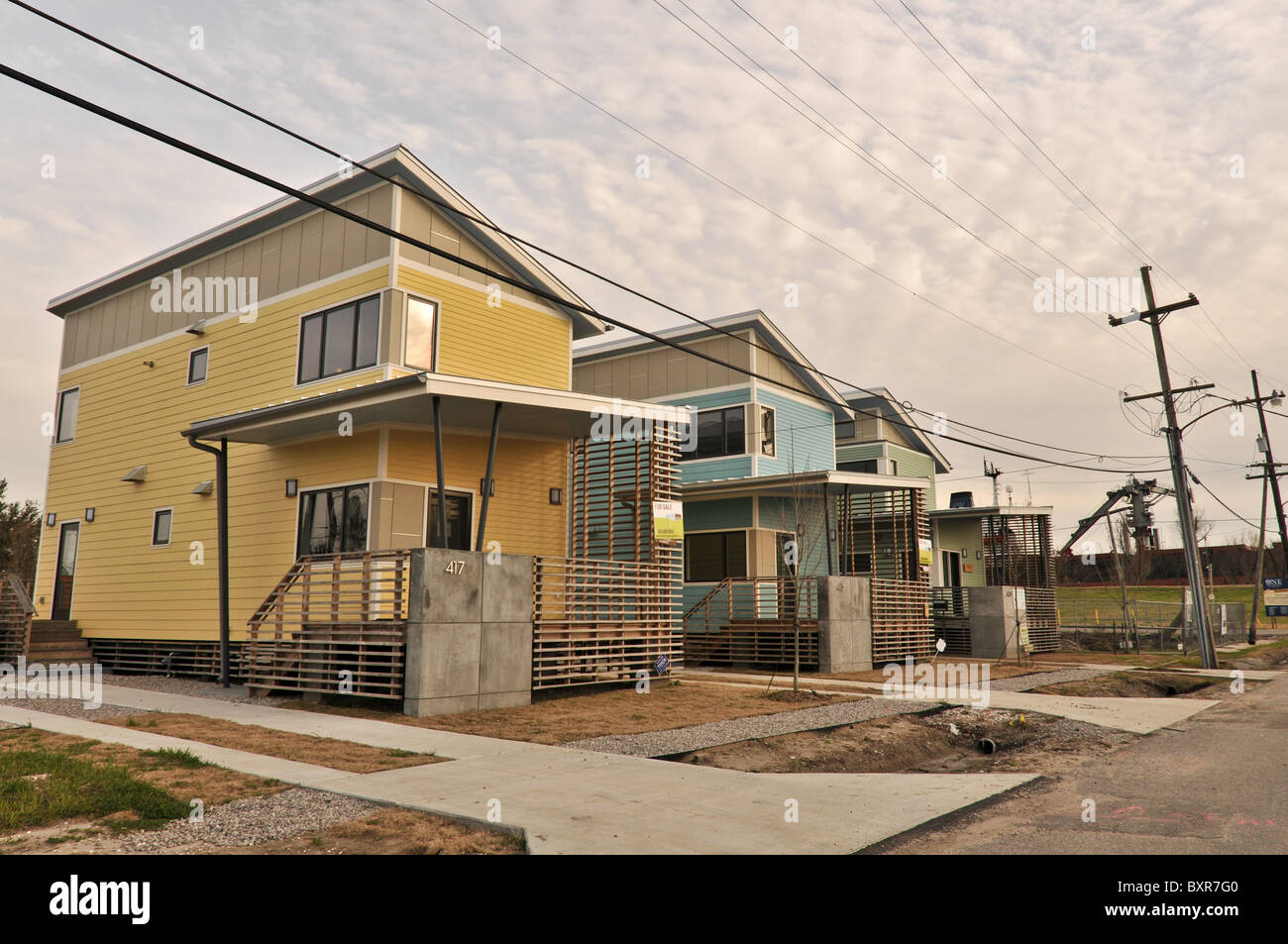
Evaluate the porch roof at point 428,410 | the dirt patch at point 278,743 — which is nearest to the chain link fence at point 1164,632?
the porch roof at point 428,410

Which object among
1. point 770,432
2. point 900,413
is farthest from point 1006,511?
point 770,432

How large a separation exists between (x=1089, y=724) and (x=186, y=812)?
10707 millimetres

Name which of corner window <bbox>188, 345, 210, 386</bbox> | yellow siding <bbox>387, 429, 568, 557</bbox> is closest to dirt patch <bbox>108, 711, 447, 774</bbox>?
yellow siding <bbox>387, 429, 568, 557</bbox>

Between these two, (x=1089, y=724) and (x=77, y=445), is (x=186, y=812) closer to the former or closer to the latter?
(x=1089, y=724)

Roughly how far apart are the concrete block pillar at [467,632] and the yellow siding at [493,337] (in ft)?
17.8

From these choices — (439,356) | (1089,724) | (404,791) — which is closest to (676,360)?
(439,356)

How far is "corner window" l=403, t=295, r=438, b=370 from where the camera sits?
51.2 ft

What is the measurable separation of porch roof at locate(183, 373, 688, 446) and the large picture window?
3.73ft

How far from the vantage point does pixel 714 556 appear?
941 inches

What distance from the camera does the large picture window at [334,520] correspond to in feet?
48.5

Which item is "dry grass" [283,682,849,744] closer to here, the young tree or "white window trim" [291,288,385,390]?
"white window trim" [291,288,385,390]

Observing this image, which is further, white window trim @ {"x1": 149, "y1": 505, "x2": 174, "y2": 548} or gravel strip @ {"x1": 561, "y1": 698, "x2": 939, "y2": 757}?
white window trim @ {"x1": 149, "y1": 505, "x2": 174, "y2": 548}

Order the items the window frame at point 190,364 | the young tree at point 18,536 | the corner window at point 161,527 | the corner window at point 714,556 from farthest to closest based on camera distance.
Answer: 1. the young tree at point 18,536
2. the corner window at point 714,556
3. the window frame at point 190,364
4. the corner window at point 161,527

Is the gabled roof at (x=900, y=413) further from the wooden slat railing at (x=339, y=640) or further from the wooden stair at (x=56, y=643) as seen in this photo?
the wooden stair at (x=56, y=643)
